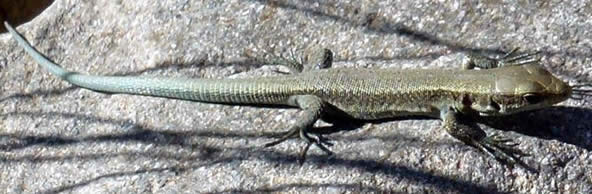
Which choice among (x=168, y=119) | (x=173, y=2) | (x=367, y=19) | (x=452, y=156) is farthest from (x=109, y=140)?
(x=452, y=156)

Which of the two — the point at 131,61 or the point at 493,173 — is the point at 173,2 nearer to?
the point at 131,61

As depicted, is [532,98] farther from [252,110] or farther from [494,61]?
[252,110]

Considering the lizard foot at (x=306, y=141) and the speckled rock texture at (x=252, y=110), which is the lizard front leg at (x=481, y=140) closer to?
the speckled rock texture at (x=252, y=110)

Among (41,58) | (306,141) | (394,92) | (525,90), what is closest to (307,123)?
(306,141)

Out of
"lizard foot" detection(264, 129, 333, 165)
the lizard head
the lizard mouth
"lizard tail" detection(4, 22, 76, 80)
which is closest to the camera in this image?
the lizard head

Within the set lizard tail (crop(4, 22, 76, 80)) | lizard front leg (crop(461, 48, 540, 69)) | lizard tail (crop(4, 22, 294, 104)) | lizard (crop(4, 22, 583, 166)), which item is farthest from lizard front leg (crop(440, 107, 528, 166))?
lizard tail (crop(4, 22, 76, 80))

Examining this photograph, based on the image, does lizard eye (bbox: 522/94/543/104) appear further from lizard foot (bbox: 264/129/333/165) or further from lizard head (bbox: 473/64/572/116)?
lizard foot (bbox: 264/129/333/165)
